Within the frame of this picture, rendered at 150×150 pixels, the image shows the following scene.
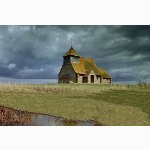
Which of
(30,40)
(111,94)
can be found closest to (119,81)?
(111,94)

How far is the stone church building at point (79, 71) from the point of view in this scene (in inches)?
388

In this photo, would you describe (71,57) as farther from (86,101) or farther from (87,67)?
(86,101)

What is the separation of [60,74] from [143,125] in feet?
8.67

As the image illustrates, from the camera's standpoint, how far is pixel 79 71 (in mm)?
10289

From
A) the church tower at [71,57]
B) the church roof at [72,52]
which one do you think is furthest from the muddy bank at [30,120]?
the church roof at [72,52]

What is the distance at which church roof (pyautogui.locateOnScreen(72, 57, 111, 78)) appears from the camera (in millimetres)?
9827

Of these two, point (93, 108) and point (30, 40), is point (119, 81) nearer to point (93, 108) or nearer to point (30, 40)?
point (93, 108)

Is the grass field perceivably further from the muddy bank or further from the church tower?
the church tower

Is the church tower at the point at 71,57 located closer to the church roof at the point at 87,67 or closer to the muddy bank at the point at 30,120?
the church roof at the point at 87,67

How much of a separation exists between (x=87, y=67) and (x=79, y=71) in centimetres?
62

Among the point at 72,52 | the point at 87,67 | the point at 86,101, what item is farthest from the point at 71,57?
the point at 86,101

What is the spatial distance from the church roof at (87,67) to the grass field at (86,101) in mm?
398

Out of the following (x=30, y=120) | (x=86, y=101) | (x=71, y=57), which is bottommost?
(x=30, y=120)

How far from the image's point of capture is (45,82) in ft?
33.1
